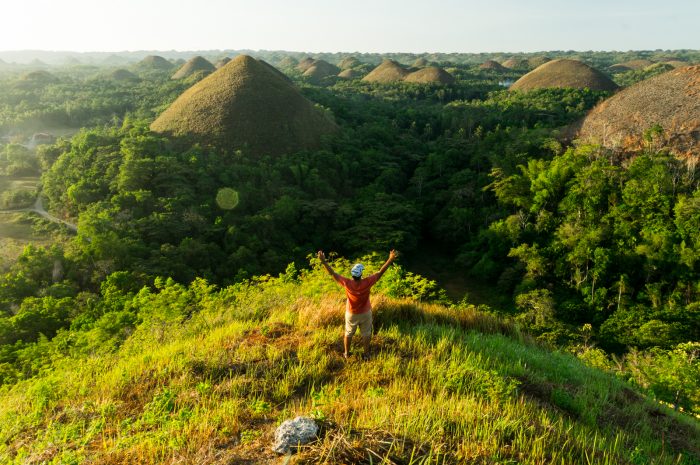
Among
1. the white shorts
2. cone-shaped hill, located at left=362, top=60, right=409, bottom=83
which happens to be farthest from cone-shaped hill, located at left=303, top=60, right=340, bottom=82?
the white shorts

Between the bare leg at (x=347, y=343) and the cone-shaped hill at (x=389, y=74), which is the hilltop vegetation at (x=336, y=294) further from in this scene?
the cone-shaped hill at (x=389, y=74)

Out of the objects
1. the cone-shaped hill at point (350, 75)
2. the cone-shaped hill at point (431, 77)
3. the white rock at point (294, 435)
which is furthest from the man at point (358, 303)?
the cone-shaped hill at point (350, 75)

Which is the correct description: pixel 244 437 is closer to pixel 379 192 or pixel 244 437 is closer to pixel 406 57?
pixel 379 192

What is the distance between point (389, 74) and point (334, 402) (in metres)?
82.4

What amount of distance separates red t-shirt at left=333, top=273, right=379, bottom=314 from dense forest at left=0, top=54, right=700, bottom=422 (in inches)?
209

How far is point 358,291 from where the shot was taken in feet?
16.8

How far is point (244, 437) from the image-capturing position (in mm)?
3363

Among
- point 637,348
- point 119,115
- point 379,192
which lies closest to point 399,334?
point 637,348

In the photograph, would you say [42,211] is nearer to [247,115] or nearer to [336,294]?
[247,115]

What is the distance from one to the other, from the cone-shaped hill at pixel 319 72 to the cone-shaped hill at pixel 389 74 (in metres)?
12.3

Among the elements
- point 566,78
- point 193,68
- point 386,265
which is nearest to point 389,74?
point 566,78

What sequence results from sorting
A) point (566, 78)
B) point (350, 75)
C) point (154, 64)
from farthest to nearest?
point (154, 64), point (350, 75), point (566, 78)

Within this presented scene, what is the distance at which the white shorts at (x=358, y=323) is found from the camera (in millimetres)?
5191

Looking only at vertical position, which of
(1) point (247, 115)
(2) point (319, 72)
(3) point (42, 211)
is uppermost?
(2) point (319, 72)
